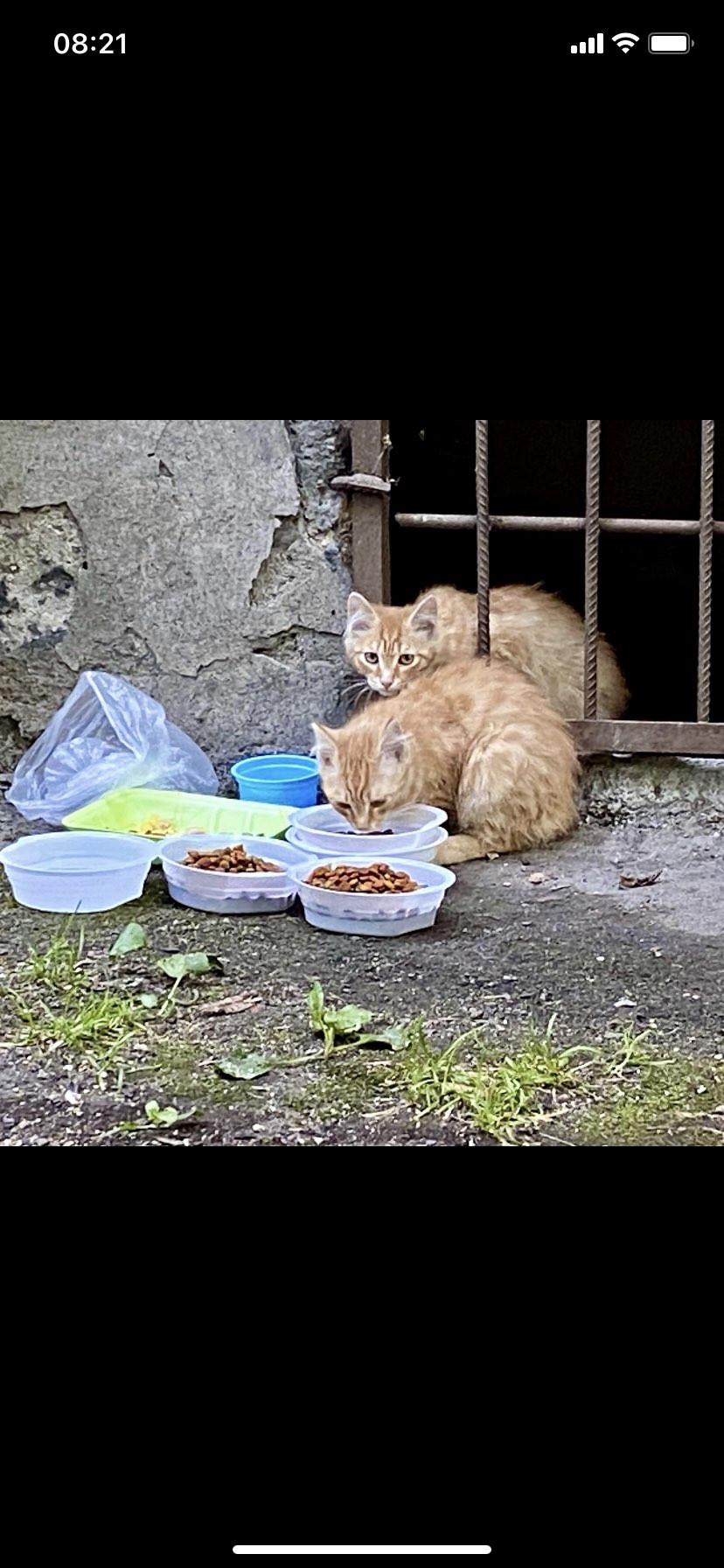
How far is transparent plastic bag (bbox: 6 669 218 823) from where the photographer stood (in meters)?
3.60

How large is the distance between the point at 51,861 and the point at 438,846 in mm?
806

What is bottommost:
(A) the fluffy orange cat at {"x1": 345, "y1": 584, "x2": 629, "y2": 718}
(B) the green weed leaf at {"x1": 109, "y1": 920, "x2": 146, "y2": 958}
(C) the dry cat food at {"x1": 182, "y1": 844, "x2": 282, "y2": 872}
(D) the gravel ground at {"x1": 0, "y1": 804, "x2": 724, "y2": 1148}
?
(D) the gravel ground at {"x1": 0, "y1": 804, "x2": 724, "y2": 1148}

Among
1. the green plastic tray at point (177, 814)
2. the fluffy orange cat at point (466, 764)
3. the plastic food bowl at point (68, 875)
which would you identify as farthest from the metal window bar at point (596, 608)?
the plastic food bowl at point (68, 875)

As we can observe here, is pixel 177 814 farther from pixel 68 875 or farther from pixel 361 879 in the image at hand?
pixel 361 879

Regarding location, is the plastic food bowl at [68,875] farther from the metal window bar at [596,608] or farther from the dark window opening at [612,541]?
the dark window opening at [612,541]

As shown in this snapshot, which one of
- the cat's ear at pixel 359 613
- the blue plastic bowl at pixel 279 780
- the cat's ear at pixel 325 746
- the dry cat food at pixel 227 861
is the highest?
the cat's ear at pixel 359 613

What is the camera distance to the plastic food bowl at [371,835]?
319 cm

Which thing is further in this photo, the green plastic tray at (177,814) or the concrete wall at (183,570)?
the concrete wall at (183,570)

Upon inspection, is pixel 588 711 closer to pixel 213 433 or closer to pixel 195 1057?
pixel 213 433
